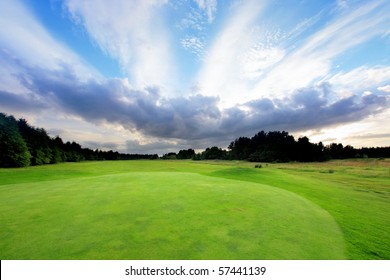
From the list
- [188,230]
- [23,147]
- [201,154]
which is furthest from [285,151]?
[188,230]

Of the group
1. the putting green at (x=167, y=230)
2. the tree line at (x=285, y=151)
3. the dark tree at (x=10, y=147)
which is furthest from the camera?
the tree line at (x=285, y=151)

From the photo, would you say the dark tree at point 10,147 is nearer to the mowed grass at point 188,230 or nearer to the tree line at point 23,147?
the tree line at point 23,147

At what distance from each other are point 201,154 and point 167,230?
139 metres

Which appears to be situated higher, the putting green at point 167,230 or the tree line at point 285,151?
the tree line at point 285,151

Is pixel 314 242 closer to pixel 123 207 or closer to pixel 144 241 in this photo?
pixel 144 241

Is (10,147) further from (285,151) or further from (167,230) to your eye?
(285,151)

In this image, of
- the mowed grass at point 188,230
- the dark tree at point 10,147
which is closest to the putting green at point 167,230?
the mowed grass at point 188,230

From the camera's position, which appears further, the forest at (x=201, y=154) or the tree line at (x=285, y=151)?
the tree line at (x=285, y=151)

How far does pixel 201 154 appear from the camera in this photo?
144375mm

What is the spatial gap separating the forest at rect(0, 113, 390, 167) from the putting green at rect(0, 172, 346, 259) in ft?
167

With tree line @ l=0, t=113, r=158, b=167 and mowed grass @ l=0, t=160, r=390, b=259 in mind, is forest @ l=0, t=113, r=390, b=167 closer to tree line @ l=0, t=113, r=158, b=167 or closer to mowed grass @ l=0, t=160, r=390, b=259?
tree line @ l=0, t=113, r=158, b=167

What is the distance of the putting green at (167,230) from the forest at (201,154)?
51.0m

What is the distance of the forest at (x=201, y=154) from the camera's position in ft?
158
